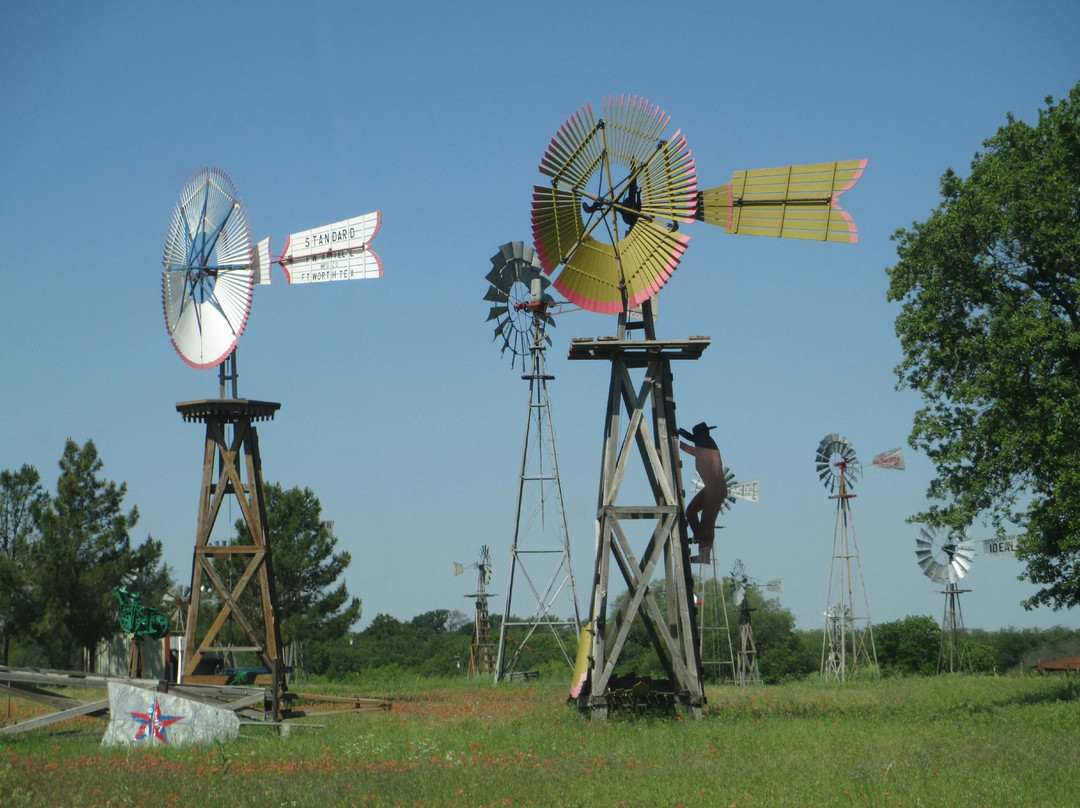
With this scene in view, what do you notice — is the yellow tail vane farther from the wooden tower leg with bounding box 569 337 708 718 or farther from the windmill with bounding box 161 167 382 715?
the windmill with bounding box 161 167 382 715

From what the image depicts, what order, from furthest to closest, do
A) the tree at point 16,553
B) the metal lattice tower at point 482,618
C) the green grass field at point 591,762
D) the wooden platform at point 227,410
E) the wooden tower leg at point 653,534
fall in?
the metal lattice tower at point 482,618 → the tree at point 16,553 → the wooden platform at point 227,410 → the wooden tower leg at point 653,534 → the green grass field at point 591,762

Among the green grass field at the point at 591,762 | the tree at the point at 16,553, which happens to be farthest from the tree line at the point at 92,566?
the green grass field at the point at 591,762

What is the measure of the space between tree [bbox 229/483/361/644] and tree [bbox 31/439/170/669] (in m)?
4.12

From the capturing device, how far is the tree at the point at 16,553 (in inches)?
1373

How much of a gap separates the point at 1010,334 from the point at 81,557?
91.4 ft

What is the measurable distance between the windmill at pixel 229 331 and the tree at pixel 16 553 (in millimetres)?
14963

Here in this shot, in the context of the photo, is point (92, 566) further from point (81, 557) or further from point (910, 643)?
point (910, 643)

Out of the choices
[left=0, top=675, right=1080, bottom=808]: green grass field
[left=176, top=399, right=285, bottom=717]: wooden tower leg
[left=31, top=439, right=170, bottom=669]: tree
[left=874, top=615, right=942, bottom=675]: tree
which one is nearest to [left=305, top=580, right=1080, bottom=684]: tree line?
[left=874, top=615, right=942, bottom=675]: tree

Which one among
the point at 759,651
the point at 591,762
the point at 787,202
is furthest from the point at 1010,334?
the point at 759,651

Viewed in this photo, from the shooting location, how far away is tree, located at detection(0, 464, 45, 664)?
3488cm

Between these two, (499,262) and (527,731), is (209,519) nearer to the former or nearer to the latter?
(527,731)

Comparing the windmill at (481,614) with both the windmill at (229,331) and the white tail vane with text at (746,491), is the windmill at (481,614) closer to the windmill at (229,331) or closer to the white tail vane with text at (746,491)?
the white tail vane with text at (746,491)

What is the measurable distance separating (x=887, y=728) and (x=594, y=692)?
4.08 m

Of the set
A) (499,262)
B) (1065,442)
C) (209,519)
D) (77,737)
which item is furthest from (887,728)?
(499,262)
